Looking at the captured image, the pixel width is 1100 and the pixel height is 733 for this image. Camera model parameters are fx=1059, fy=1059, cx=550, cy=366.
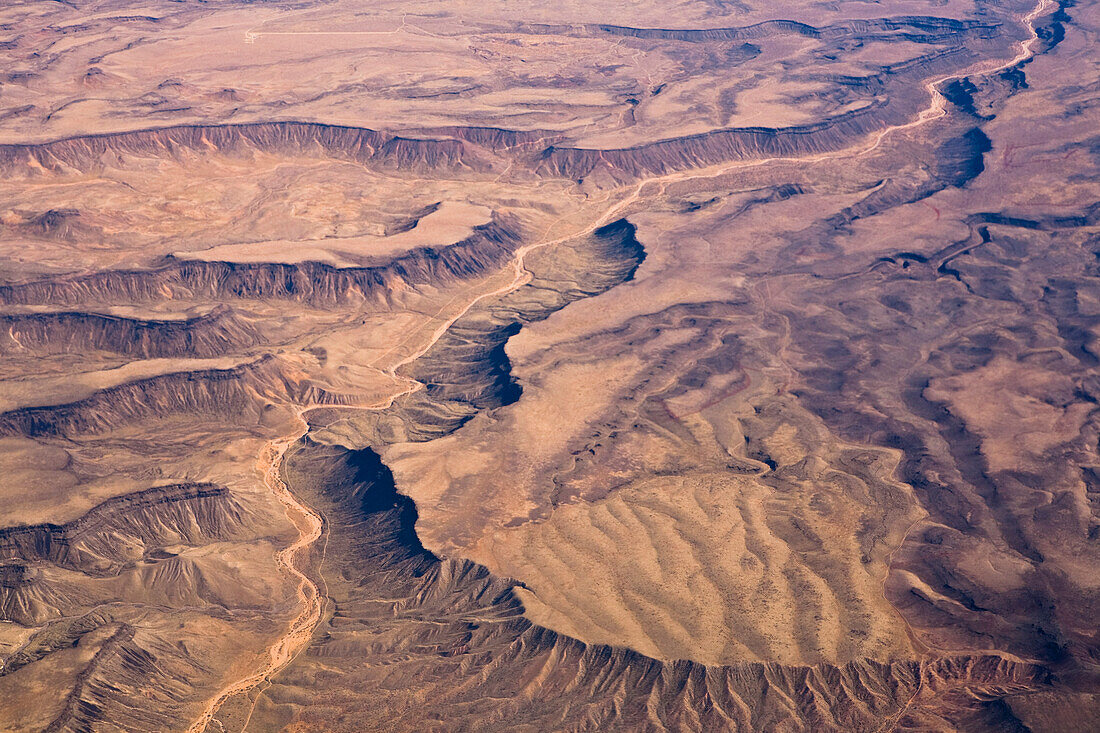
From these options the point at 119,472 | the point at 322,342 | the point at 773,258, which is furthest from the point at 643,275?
the point at 119,472

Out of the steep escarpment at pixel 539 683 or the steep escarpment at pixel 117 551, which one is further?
the steep escarpment at pixel 117 551

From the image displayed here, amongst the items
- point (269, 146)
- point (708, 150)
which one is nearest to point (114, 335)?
point (269, 146)

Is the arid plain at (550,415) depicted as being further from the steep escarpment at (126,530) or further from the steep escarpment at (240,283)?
the steep escarpment at (240,283)

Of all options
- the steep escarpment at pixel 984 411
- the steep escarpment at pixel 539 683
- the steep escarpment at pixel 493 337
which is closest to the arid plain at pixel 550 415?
the steep escarpment at pixel 539 683

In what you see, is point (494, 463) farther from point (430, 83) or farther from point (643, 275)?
point (430, 83)

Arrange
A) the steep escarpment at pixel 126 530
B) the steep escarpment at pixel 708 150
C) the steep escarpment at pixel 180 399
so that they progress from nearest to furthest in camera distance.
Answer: the steep escarpment at pixel 126 530, the steep escarpment at pixel 180 399, the steep escarpment at pixel 708 150

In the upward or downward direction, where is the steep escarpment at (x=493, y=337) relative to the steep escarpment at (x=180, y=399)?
downward

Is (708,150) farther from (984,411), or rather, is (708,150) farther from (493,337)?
(984,411)

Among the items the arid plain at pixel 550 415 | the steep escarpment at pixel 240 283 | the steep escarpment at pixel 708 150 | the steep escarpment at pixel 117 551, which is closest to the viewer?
the arid plain at pixel 550 415
